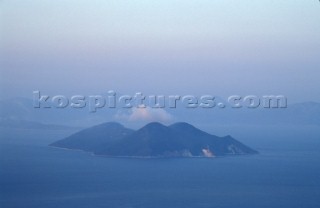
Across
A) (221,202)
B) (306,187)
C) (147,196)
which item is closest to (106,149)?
(147,196)

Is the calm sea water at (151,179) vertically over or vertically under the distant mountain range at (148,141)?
under

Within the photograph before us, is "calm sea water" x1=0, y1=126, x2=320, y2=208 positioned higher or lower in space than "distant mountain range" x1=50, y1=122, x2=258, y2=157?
lower

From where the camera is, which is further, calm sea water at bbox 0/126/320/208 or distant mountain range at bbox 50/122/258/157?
distant mountain range at bbox 50/122/258/157

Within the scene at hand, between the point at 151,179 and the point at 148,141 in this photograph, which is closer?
the point at 151,179

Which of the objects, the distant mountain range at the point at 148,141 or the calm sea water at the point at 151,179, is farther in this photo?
the distant mountain range at the point at 148,141
